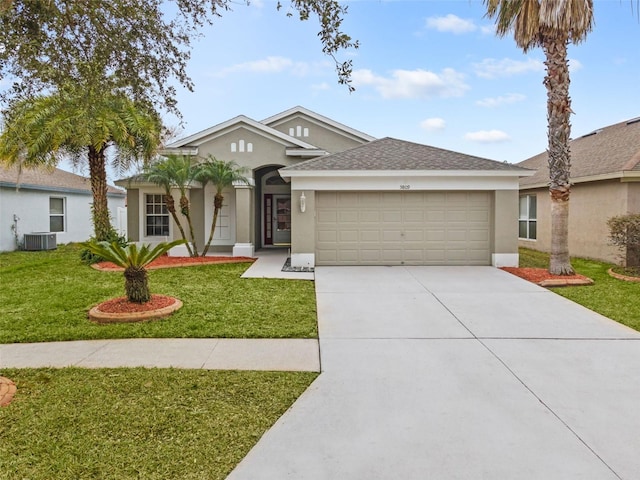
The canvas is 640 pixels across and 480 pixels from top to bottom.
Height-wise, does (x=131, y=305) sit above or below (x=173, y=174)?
below

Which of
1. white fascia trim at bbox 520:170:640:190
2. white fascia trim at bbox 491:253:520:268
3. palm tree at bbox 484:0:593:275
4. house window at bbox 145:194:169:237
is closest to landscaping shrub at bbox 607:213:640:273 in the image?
white fascia trim at bbox 520:170:640:190

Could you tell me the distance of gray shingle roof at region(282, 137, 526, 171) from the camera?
43.0ft

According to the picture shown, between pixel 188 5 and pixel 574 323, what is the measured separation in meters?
7.64

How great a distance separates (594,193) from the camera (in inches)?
580

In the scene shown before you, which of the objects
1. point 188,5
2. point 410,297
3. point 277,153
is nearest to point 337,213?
point 277,153

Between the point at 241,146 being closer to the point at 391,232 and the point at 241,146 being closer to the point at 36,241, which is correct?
the point at 391,232

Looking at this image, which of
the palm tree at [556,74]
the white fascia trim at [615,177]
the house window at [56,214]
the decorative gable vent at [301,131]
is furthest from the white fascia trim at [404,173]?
the house window at [56,214]

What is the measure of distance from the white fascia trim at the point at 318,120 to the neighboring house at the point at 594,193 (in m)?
7.17

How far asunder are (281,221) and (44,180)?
11.0 meters

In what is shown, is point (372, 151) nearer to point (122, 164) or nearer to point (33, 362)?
point (122, 164)

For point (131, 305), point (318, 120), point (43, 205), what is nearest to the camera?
point (131, 305)

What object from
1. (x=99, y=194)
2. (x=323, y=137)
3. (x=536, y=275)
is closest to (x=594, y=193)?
(x=536, y=275)

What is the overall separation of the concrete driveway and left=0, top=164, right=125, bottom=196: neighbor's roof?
14.6m

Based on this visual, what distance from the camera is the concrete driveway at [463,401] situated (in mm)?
3334
